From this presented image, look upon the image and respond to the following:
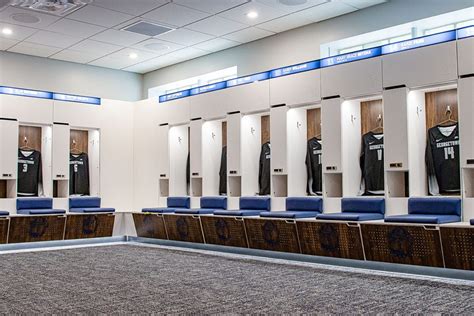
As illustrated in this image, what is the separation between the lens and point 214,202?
8.60 m

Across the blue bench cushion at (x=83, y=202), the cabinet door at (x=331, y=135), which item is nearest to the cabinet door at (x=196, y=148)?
the blue bench cushion at (x=83, y=202)

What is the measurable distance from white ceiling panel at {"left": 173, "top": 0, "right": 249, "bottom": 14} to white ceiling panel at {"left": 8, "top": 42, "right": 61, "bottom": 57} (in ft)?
10.9

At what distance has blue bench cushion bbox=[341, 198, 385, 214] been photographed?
21.3ft

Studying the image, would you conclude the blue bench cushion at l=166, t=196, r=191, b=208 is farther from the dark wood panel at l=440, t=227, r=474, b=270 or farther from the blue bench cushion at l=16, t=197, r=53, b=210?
the dark wood panel at l=440, t=227, r=474, b=270

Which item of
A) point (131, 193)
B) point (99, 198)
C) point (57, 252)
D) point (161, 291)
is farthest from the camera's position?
point (131, 193)

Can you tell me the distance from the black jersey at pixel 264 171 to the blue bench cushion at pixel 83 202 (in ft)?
10.4

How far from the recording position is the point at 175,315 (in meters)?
3.78

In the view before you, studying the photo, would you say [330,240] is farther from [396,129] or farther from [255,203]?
[255,203]

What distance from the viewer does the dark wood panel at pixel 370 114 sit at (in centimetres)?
727

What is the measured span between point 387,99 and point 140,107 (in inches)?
210

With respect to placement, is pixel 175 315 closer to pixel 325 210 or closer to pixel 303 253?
pixel 303 253

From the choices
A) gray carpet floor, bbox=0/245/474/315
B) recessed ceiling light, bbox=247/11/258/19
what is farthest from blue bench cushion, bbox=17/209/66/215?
recessed ceiling light, bbox=247/11/258/19

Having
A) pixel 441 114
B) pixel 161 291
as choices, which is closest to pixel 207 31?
pixel 441 114

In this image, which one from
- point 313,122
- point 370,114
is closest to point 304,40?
point 313,122
